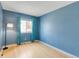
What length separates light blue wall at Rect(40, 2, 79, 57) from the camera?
2.95m

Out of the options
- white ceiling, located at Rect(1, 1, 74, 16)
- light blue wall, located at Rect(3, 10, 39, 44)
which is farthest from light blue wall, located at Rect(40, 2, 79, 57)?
light blue wall, located at Rect(3, 10, 39, 44)

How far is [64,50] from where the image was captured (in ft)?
11.6

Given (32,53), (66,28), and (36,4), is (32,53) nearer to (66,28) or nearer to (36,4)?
(66,28)

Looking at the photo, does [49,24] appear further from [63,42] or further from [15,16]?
[15,16]

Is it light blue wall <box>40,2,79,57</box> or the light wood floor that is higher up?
light blue wall <box>40,2,79,57</box>

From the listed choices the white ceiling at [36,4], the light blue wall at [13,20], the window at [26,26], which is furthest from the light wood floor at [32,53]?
the white ceiling at [36,4]

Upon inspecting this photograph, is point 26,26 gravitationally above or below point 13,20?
below

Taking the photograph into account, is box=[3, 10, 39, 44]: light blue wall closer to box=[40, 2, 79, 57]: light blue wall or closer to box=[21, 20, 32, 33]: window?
box=[21, 20, 32, 33]: window

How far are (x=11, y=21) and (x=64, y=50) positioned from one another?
11.9 ft

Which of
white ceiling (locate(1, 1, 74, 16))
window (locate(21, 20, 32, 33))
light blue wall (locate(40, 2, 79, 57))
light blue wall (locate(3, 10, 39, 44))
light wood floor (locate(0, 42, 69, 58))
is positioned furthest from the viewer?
window (locate(21, 20, 32, 33))

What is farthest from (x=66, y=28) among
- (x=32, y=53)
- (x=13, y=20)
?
(x=13, y=20)

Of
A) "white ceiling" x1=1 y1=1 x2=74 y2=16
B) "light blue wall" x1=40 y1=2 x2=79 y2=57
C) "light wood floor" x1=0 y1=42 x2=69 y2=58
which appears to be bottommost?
"light wood floor" x1=0 y1=42 x2=69 y2=58

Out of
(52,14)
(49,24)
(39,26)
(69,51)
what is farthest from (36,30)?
Answer: (69,51)

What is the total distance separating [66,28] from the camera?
3410 mm
